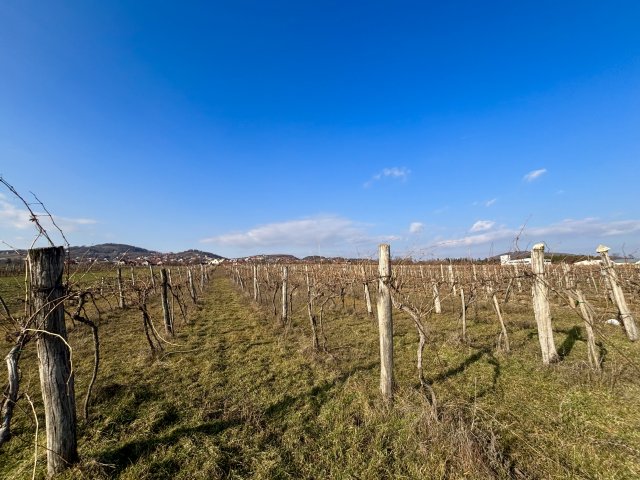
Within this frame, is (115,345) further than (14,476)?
Yes

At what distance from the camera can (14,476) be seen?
3299mm

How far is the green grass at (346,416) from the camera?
130 inches

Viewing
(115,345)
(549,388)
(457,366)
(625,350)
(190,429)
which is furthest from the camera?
(115,345)

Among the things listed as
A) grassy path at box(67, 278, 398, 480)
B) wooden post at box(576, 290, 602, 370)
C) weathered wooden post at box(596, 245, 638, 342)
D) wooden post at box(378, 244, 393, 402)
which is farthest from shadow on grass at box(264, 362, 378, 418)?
weathered wooden post at box(596, 245, 638, 342)

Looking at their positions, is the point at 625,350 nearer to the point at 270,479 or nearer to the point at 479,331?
the point at 479,331

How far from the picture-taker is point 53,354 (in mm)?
3006

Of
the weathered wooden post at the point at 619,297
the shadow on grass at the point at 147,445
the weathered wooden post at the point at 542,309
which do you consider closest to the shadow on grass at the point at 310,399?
the shadow on grass at the point at 147,445

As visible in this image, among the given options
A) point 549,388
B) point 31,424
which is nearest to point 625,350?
point 549,388

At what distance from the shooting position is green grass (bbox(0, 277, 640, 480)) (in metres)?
3.31

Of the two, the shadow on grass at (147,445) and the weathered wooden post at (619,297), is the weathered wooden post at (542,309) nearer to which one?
the weathered wooden post at (619,297)

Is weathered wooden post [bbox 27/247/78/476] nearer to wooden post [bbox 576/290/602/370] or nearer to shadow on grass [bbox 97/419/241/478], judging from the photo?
shadow on grass [bbox 97/419/241/478]

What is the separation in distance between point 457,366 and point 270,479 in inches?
179

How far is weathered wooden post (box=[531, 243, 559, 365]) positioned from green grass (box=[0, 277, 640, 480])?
307 mm

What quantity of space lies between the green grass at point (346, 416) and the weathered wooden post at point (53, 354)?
0.32m
